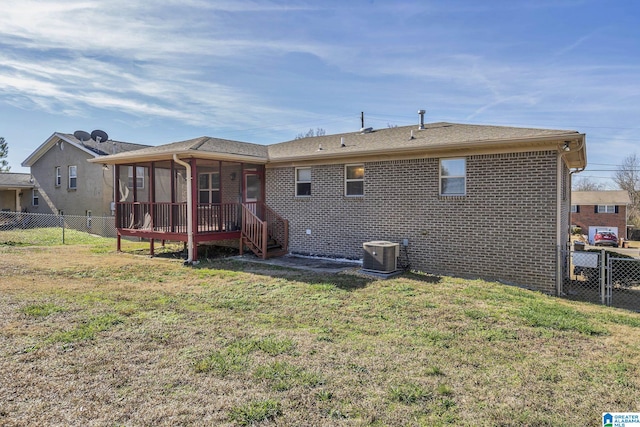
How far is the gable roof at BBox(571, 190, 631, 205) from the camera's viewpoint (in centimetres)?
3556

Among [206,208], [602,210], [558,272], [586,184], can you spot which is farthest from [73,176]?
[586,184]

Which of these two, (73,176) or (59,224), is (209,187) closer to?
(73,176)

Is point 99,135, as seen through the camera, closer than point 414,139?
No

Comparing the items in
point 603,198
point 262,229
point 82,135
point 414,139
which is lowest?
point 262,229

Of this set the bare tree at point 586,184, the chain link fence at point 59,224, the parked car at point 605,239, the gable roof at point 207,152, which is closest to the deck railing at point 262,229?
the gable roof at point 207,152

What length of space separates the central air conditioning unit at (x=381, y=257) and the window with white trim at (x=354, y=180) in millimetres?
2070

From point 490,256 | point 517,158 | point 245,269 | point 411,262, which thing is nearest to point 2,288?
point 245,269

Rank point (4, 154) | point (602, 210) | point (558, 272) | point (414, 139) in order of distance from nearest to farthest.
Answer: point (558, 272) → point (414, 139) → point (602, 210) → point (4, 154)

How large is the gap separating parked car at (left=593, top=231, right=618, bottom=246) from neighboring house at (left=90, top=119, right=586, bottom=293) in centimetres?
2263

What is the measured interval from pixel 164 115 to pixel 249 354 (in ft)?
67.8

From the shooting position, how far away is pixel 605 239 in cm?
2992

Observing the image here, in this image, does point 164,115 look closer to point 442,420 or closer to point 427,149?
point 427,149

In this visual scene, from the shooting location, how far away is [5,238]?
1515 cm

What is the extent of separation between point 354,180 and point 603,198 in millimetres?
37243
